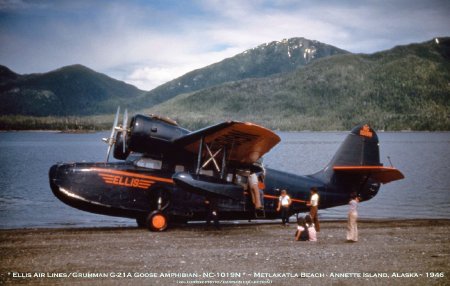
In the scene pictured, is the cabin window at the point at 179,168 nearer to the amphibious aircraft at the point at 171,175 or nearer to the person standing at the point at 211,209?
the amphibious aircraft at the point at 171,175

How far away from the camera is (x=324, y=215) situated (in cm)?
2525

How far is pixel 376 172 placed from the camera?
1708 cm

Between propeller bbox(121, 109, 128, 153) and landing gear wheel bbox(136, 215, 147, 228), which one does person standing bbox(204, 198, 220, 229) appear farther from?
propeller bbox(121, 109, 128, 153)

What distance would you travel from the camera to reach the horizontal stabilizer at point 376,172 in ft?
54.5

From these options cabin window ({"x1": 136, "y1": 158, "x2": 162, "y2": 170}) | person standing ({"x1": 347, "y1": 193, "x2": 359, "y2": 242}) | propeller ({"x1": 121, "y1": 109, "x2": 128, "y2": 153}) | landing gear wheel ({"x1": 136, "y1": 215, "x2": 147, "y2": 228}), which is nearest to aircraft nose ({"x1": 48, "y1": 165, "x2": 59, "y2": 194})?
propeller ({"x1": 121, "y1": 109, "x2": 128, "y2": 153})

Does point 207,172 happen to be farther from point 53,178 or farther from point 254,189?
point 53,178

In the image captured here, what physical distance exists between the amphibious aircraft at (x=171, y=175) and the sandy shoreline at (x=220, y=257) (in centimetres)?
88

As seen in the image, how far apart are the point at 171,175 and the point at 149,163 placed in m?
0.86

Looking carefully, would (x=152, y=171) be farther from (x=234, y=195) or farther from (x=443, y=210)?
(x=443, y=210)

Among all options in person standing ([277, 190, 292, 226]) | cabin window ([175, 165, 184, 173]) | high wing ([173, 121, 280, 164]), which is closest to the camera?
high wing ([173, 121, 280, 164])

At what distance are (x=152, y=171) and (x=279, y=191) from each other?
4873 millimetres

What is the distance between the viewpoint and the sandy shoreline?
9555mm

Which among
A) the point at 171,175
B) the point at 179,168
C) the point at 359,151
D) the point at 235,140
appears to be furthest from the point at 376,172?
the point at 171,175

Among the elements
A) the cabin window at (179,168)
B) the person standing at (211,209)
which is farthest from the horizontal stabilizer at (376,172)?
the cabin window at (179,168)
